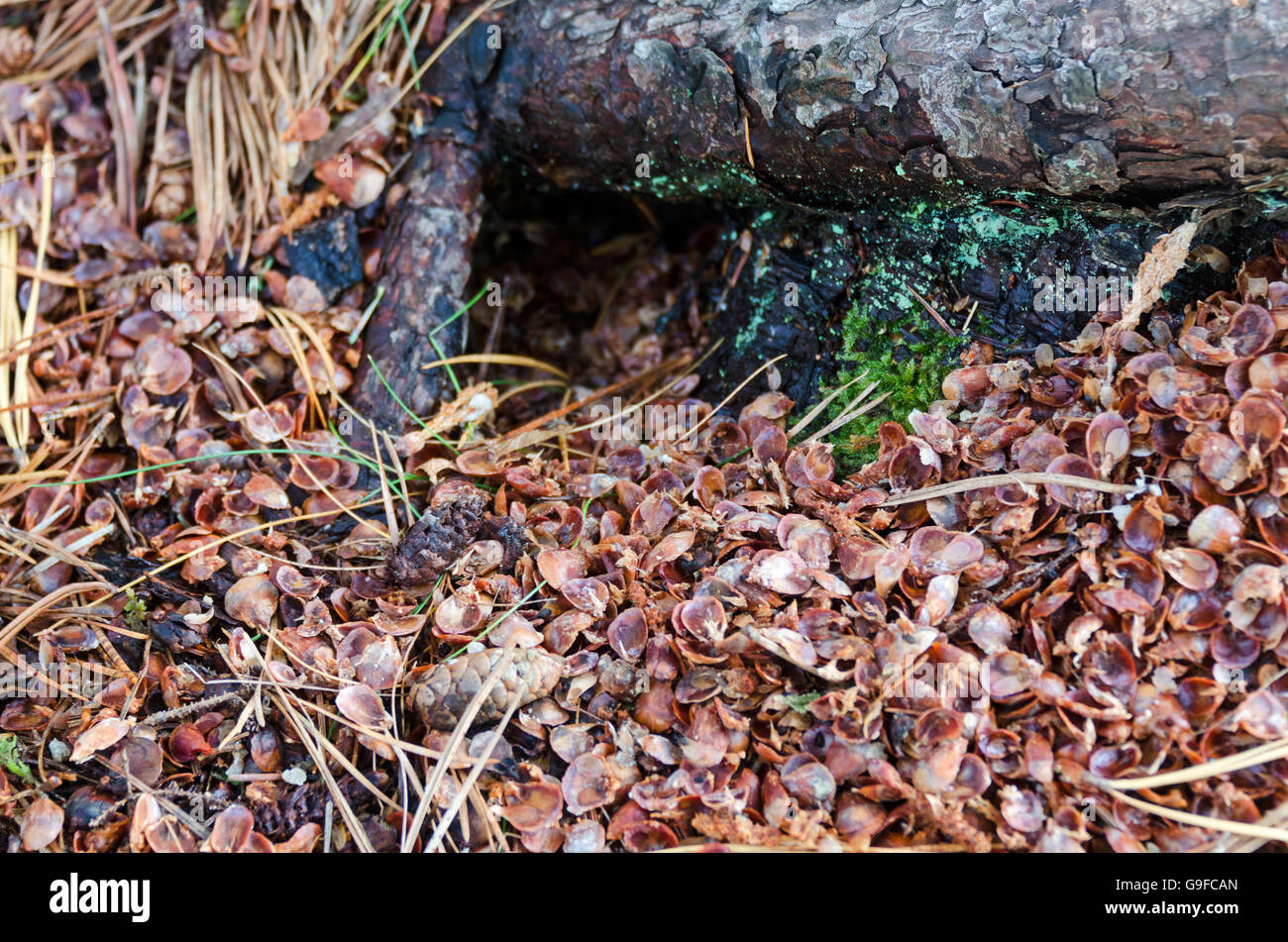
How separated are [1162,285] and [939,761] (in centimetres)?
147

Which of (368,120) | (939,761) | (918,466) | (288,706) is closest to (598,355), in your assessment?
(368,120)

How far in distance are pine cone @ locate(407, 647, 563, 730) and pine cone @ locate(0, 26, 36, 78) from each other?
3.04 meters

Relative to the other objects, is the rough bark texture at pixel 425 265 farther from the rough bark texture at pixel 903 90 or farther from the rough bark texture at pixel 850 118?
the rough bark texture at pixel 903 90

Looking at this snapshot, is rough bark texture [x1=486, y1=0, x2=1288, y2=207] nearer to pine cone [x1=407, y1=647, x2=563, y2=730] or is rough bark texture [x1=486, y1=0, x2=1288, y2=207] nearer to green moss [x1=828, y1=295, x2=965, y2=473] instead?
green moss [x1=828, y1=295, x2=965, y2=473]

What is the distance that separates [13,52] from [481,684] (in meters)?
3.17

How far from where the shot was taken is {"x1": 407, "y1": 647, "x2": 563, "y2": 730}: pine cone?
85.6 inches

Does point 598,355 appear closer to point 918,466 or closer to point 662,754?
point 918,466

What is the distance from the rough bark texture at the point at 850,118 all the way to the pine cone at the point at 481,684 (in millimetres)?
1128

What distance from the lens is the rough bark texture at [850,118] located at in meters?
2.02

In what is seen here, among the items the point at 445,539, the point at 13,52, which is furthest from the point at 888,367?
the point at 13,52

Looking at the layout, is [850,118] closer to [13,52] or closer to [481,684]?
[481,684]

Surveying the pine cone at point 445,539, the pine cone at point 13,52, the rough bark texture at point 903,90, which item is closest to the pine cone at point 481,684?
the pine cone at point 445,539

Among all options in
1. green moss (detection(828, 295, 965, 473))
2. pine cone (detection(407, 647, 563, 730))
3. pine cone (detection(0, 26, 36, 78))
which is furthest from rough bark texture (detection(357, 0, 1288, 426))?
pine cone (detection(0, 26, 36, 78))

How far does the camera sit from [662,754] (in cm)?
207
